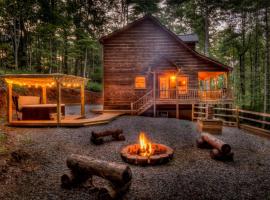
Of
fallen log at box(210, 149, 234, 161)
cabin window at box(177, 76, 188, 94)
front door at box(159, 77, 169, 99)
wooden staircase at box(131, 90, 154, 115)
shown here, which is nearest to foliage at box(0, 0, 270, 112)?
cabin window at box(177, 76, 188, 94)

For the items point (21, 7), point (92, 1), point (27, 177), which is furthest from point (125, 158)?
point (92, 1)

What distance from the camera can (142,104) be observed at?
16922 millimetres

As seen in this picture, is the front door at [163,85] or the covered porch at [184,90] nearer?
the covered porch at [184,90]

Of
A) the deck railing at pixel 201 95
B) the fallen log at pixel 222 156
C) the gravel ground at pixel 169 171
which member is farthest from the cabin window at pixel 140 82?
the fallen log at pixel 222 156

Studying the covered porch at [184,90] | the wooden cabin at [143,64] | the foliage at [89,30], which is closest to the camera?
the covered porch at [184,90]

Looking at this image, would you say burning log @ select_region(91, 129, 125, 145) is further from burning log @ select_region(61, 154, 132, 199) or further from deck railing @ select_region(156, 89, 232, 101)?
deck railing @ select_region(156, 89, 232, 101)

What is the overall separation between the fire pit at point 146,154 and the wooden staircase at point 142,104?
29.2 ft

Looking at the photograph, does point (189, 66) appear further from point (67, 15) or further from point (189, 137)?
point (67, 15)

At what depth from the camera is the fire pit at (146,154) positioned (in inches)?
239

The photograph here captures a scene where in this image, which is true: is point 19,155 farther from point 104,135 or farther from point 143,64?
point 143,64

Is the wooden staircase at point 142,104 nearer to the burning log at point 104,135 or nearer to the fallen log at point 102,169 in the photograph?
the burning log at point 104,135

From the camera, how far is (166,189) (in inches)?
181

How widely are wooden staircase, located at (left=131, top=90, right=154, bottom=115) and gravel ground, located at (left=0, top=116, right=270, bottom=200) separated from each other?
681 centimetres

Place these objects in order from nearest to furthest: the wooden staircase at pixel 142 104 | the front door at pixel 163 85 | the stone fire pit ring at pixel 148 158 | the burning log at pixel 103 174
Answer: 1. the burning log at pixel 103 174
2. the stone fire pit ring at pixel 148 158
3. the wooden staircase at pixel 142 104
4. the front door at pixel 163 85
